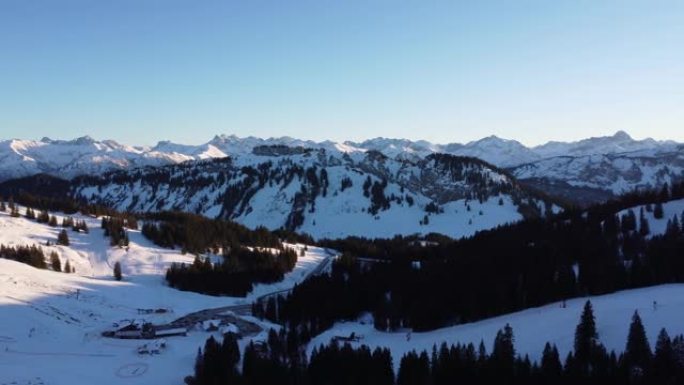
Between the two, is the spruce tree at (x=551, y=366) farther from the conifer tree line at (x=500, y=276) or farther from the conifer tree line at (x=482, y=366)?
the conifer tree line at (x=500, y=276)

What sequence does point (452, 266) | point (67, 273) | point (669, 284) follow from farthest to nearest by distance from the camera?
point (452, 266)
point (67, 273)
point (669, 284)

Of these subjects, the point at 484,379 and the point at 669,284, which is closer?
the point at 484,379

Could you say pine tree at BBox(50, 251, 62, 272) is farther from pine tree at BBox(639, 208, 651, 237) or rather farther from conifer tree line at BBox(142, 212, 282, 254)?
pine tree at BBox(639, 208, 651, 237)

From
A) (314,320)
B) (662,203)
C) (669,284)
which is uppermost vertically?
(662,203)

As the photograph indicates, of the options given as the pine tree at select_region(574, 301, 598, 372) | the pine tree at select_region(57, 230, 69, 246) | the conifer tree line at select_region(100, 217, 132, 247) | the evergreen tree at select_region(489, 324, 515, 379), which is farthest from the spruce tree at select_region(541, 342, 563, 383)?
the pine tree at select_region(57, 230, 69, 246)

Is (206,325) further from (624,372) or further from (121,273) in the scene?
(624,372)

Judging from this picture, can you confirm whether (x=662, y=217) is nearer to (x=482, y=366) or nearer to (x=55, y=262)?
(x=482, y=366)

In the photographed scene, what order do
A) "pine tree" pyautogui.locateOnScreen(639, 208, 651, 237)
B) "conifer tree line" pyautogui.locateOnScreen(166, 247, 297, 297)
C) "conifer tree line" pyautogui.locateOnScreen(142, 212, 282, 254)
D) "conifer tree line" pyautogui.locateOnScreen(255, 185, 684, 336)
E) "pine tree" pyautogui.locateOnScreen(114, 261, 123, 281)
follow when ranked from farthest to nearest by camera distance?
"conifer tree line" pyautogui.locateOnScreen(142, 212, 282, 254) < "pine tree" pyautogui.locateOnScreen(639, 208, 651, 237) < "conifer tree line" pyautogui.locateOnScreen(166, 247, 297, 297) < "pine tree" pyautogui.locateOnScreen(114, 261, 123, 281) < "conifer tree line" pyautogui.locateOnScreen(255, 185, 684, 336)

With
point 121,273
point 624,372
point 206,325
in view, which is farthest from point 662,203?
point 121,273
